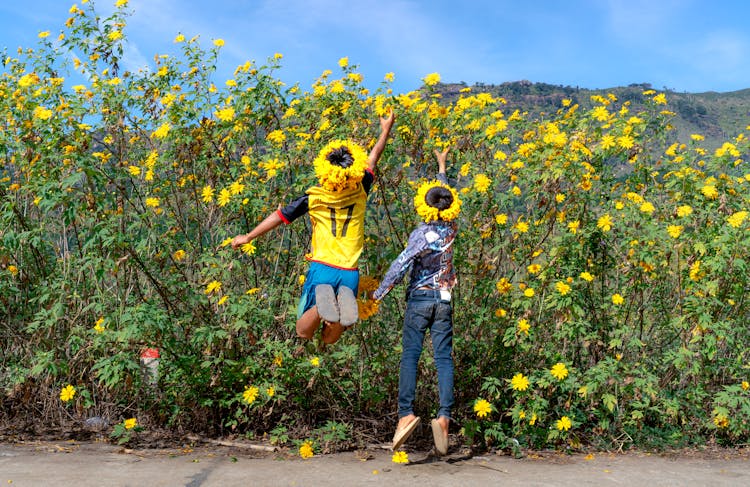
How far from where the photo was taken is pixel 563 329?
472 centimetres

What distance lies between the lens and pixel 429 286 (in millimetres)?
4242

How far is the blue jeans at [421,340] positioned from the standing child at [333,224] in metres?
0.43

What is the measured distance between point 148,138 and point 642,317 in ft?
13.4

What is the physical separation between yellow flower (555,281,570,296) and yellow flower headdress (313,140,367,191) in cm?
164

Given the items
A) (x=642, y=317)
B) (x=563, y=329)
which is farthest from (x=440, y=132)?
(x=642, y=317)

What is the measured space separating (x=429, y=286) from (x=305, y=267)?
1.05 m

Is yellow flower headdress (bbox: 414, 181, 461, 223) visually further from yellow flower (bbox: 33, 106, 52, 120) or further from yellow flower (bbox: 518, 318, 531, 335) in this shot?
yellow flower (bbox: 33, 106, 52, 120)

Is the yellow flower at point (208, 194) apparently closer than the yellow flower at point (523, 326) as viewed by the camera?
No

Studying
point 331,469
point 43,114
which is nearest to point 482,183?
point 331,469

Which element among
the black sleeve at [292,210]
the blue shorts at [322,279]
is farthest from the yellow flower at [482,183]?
the black sleeve at [292,210]

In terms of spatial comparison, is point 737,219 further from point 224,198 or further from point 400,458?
point 224,198

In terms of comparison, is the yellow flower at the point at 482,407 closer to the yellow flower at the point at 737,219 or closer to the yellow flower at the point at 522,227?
the yellow flower at the point at 522,227

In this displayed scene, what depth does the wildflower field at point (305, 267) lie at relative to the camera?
15.5 feet

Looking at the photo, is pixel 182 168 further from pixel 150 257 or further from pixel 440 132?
pixel 440 132
